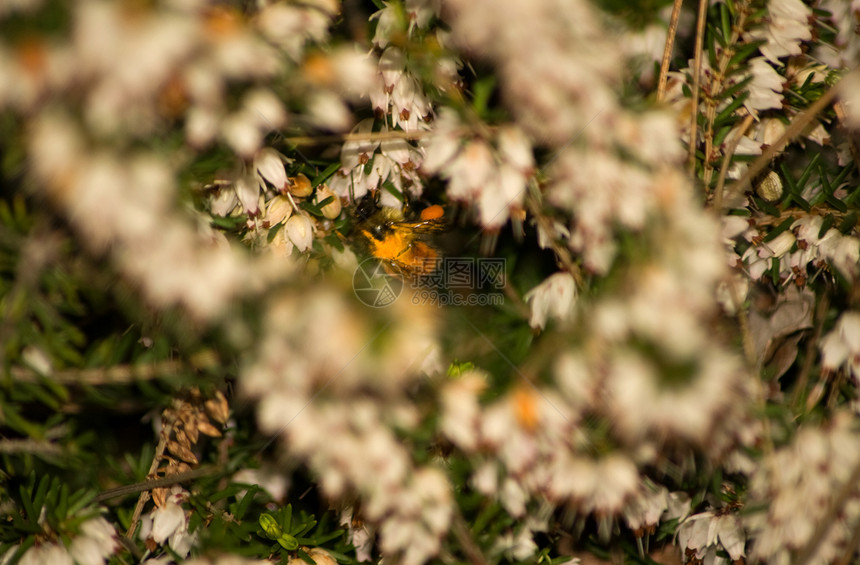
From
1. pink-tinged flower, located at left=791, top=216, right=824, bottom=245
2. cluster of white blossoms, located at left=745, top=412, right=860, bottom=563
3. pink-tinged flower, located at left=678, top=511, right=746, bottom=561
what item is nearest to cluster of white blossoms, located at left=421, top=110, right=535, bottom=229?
cluster of white blossoms, located at left=745, top=412, right=860, bottom=563

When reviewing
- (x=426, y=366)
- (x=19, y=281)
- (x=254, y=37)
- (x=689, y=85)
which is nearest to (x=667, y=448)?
(x=426, y=366)

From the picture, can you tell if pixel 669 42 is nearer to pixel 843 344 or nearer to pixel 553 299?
pixel 553 299

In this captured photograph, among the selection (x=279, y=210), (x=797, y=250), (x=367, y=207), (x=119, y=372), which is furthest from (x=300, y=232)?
(x=797, y=250)

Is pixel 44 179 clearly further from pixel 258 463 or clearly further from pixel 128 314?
pixel 258 463

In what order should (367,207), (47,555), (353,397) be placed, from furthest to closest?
(367,207) < (47,555) < (353,397)

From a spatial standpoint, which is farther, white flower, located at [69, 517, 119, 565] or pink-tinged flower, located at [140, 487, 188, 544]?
pink-tinged flower, located at [140, 487, 188, 544]

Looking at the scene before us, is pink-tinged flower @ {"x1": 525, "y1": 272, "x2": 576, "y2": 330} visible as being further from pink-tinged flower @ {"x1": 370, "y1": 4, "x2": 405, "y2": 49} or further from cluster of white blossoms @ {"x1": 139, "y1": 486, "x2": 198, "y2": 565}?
cluster of white blossoms @ {"x1": 139, "y1": 486, "x2": 198, "y2": 565}

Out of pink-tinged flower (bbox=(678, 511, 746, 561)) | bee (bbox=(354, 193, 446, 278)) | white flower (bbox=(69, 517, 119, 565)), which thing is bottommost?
pink-tinged flower (bbox=(678, 511, 746, 561))

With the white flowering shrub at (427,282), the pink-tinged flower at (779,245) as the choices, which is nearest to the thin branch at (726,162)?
the white flowering shrub at (427,282)
